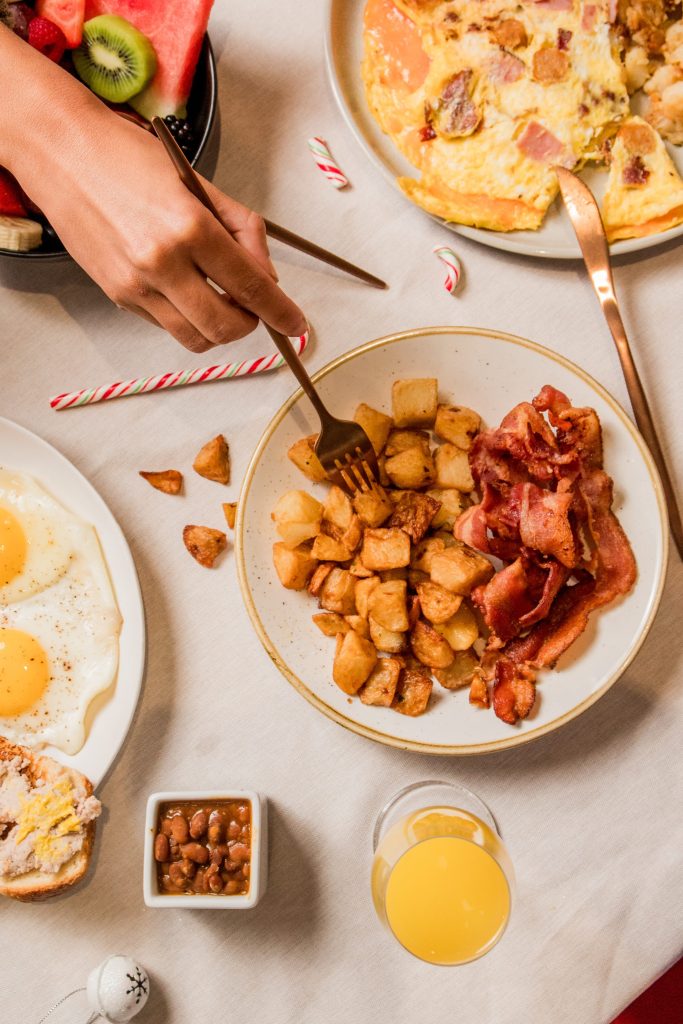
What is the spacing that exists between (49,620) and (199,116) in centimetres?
106

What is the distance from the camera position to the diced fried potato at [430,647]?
5.25 ft

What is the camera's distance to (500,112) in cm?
167

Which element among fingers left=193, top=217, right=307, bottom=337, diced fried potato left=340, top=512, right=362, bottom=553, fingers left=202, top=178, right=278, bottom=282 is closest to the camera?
fingers left=193, top=217, right=307, bottom=337

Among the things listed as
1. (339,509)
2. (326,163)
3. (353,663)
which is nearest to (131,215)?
(326,163)

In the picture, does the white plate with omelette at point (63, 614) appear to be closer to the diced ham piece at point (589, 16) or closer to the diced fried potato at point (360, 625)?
the diced fried potato at point (360, 625)

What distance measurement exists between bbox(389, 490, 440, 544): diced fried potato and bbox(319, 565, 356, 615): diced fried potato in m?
0.14

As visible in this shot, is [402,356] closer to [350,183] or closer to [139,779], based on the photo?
[350,183]

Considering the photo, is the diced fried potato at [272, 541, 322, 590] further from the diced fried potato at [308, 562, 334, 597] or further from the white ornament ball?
the white ornament ball

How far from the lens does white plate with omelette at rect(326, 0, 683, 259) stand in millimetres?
1637

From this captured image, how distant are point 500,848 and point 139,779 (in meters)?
0.74

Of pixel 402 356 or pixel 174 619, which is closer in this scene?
pixel 402 356

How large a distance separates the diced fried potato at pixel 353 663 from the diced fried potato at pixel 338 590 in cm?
6

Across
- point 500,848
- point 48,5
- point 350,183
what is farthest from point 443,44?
point 500,848

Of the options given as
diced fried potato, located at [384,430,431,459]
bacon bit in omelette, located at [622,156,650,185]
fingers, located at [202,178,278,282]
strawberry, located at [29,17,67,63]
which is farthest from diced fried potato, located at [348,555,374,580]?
Answer: strawberry, located at [29,17,67,63]
